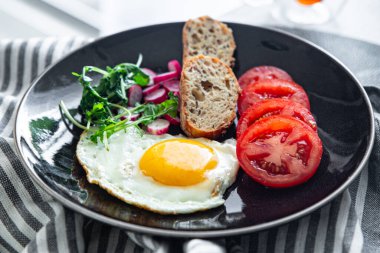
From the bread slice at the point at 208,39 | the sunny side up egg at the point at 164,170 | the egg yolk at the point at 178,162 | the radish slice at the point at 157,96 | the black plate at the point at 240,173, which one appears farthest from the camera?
the bread slice at the point at 208,39

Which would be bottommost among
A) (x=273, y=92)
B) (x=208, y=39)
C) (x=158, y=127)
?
(x=158, y=127)

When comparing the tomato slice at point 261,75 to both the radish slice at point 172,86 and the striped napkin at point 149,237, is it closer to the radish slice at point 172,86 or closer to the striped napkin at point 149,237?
the radish slice at point 172,86

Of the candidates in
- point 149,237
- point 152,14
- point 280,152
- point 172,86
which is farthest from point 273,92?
point 152,14

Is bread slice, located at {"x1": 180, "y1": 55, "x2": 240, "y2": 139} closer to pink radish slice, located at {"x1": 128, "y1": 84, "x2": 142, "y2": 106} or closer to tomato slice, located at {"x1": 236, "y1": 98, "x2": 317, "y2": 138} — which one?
tomato slice, located at {"x1": 236, "y1": 98, "x2": 317, "y2": 138}

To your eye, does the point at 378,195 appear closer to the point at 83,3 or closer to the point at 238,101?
the point at 238,101

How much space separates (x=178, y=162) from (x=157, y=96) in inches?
38.8

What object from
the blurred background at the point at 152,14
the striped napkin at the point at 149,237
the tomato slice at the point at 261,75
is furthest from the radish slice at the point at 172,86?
the blurred background at the point at 152,14

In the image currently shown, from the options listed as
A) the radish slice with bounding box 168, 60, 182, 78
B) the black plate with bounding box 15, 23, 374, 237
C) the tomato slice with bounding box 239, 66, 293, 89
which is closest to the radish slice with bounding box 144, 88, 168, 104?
the radish slice with bounding box 168, 60, 182, 78

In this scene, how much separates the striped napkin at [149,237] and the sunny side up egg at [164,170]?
269mm

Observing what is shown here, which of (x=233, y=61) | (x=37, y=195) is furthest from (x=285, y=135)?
(x=37, y=195)

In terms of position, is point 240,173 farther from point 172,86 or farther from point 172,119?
point 172,86

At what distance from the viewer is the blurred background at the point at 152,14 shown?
6000mm

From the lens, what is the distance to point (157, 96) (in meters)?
4.50

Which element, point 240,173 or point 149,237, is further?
point 240,173
